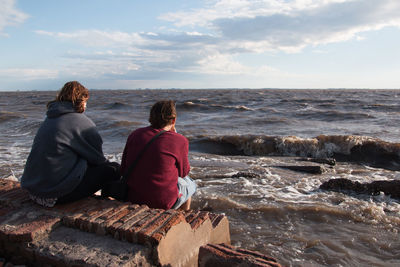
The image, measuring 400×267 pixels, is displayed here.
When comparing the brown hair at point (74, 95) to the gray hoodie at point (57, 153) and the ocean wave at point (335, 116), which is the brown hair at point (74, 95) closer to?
the gray hoodie at point (57, 153)

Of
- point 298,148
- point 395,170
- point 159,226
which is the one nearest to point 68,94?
point 159,226

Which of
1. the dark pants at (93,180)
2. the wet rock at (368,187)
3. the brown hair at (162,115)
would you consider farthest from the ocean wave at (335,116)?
the dark pants at (93,180)

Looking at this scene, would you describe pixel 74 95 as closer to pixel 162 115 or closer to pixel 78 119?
pixel 78 119

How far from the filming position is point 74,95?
119 inches

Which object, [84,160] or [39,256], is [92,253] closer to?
[39,256]

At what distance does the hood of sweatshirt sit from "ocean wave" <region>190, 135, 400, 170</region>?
7871 millimetres

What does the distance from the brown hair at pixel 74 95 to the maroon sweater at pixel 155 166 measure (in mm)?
589

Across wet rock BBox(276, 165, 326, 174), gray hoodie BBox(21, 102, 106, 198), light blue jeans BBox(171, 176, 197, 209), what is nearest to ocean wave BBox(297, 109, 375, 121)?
wet rock BBox(276, 165, 326, 174)

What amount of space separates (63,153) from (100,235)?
861 mm

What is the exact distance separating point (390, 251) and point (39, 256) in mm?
3578

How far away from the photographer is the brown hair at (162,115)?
124 inches

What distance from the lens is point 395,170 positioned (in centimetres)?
828

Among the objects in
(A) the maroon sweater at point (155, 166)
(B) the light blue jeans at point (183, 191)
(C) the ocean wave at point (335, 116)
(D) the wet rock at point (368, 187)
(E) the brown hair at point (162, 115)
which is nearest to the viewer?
(A) the maroon sweater at point (155, 166)

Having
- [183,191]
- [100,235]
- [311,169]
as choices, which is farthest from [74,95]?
[311,169]
